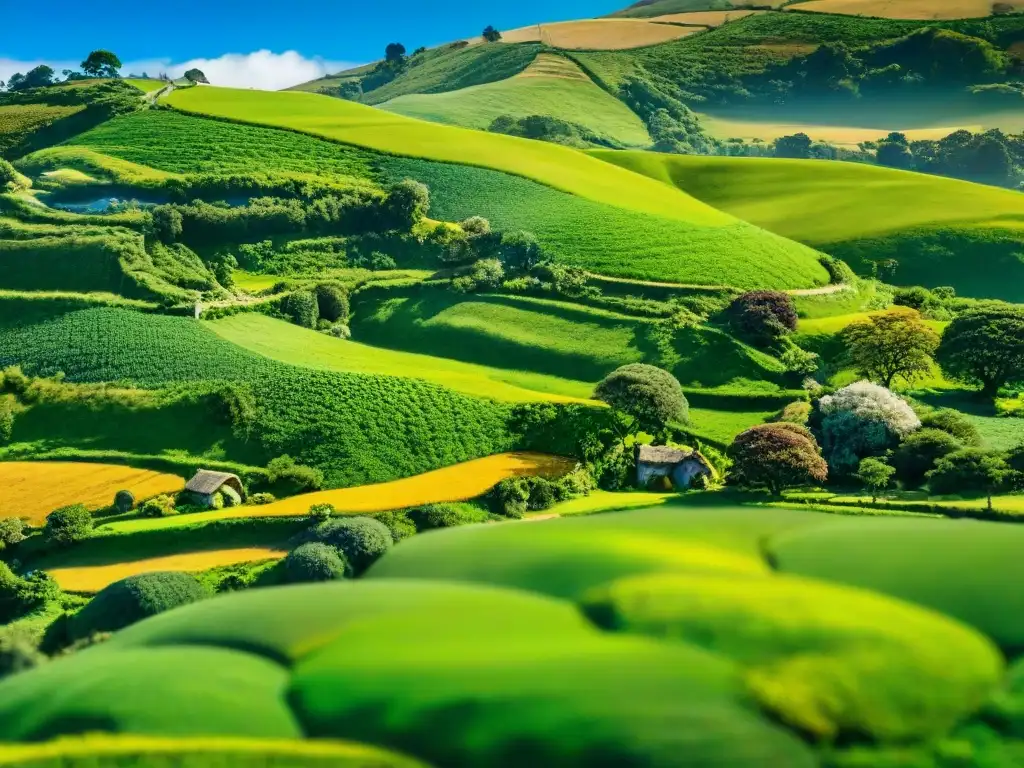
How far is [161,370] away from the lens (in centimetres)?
5719

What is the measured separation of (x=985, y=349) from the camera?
196ft

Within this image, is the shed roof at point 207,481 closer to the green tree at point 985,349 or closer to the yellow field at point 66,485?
the yellow field at point 66,485

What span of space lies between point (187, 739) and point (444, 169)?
8620 centimetres

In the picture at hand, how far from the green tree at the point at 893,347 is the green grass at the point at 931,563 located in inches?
1278

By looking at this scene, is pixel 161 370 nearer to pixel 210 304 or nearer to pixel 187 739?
pixel 210 304

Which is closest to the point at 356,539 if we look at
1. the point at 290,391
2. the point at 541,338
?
the point at 290,391

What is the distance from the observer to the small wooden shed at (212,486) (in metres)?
46.2

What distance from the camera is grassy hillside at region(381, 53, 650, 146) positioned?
17700cm

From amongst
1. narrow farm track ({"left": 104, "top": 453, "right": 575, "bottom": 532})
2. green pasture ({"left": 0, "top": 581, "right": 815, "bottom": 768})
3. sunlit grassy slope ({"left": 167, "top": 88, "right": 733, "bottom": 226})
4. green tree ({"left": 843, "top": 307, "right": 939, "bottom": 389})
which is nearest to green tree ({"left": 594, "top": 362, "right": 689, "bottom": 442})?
narrow farm track ({"left": 104, "top": 453, "right": 575, "bottom": 532})

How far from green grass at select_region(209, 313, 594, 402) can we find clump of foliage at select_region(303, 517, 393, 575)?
60.9ft

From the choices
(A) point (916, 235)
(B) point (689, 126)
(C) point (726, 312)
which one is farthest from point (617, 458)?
(B) point (689, 126)

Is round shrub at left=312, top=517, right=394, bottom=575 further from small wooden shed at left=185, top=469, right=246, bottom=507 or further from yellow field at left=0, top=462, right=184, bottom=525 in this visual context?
yellow field at left=0, top=462, right=184, bottom=525

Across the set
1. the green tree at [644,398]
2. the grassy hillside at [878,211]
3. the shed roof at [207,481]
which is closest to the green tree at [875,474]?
the green tree at [644,398]

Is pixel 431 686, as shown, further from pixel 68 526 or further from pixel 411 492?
pixel 68 526
